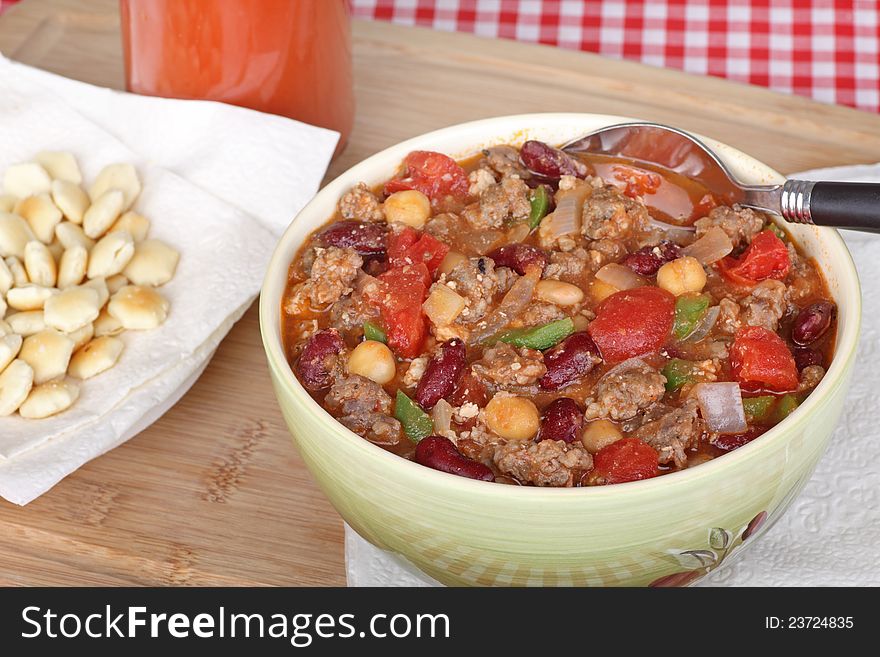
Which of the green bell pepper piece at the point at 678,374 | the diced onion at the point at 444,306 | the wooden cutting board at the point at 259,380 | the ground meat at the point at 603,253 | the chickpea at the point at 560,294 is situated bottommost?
the wooden cutting board at the point at 259,380

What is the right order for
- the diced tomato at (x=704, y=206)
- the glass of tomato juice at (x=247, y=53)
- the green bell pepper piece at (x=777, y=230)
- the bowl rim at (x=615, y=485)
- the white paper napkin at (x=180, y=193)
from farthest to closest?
the glass of tomato juice at (x=247, y=53) → the white paper napkin at (x=180, y=193) → the diced tomato at (x=704, y=206) → the green bell pepper piece at (x=777, y=230) → the bowl rim at (x=615, y=485)

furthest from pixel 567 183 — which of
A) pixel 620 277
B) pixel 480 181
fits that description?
pixel 620 277

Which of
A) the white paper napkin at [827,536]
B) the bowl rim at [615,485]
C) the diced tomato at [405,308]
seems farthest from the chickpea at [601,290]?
the white paper napkin at [827,536]

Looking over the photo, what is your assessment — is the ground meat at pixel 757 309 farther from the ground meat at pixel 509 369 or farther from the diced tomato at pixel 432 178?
the diced tomato at pixel 432 178

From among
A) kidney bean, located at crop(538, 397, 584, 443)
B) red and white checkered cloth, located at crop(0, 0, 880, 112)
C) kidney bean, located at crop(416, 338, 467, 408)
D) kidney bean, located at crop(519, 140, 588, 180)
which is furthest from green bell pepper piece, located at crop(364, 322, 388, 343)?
red and white checkered cloth, located at crop(0, 0, 880, 112)

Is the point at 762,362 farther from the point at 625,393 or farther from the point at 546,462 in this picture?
the point at 546,462

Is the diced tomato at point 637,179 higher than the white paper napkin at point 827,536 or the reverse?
higher
